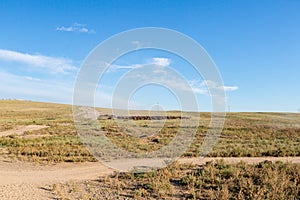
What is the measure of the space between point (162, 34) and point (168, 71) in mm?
3169

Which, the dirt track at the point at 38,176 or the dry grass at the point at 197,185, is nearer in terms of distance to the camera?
the dry grass at the point at 197,185

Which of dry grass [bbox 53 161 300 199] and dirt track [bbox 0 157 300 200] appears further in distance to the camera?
dirt track [bbox 0 157 300 200]

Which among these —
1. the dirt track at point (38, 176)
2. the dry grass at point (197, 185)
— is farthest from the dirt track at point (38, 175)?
the dry grass at point (197, 185)

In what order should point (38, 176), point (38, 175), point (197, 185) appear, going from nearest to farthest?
point (197, 185) → point (38, 176) → point (38, 175)

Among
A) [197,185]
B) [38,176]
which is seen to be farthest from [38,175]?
[197,185]

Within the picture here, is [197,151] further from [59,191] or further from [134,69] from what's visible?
[59,191]

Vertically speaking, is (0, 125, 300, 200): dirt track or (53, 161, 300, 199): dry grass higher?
(53, 161, 300, 199): dry grass

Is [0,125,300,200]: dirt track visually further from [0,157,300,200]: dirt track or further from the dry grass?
the dry grass

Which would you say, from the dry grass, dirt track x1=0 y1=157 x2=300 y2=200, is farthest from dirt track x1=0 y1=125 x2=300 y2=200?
the dry grass

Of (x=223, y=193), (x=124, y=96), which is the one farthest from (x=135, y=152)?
(x=223, y=193)

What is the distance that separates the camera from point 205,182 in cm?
1216

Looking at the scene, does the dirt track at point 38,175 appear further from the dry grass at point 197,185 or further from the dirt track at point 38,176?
the dry grass at point 197,185

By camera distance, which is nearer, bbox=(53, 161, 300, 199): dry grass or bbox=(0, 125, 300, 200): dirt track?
bbox=(53, 161, 300, 199): dry grass

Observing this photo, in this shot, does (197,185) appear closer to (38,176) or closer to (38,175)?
(38,176)
